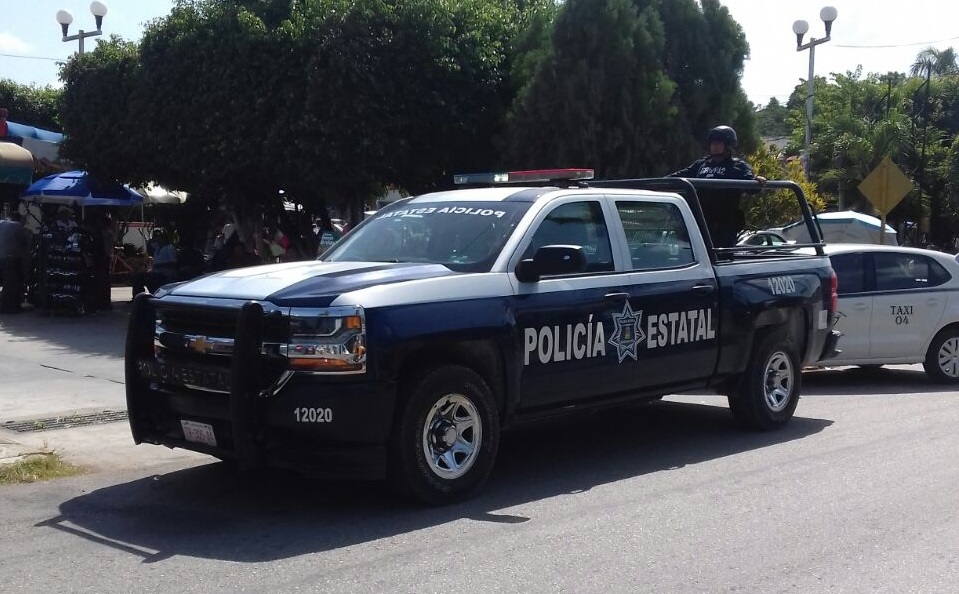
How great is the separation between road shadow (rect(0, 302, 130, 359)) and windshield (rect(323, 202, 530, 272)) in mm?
6576

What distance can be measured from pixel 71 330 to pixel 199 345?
10598 millimetres

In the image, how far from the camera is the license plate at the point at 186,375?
245 inches

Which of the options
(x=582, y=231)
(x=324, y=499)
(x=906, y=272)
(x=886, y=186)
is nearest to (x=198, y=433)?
(x=324, y=499)

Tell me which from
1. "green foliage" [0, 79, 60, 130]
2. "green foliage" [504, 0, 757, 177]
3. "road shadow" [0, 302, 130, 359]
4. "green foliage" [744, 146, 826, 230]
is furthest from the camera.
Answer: "green foliage" [0, 79, 60, 130]

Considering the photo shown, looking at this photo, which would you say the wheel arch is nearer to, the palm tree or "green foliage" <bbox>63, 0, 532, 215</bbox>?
"green foliage" <bbox>63, 0, 532, 215</bbox>

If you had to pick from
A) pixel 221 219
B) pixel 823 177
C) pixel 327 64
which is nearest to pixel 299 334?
pixel 327 64

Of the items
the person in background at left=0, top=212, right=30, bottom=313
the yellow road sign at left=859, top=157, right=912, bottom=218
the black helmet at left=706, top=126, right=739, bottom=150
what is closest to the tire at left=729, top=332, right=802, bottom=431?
the black helmet at left=706, top=126, right=739, bottom=150

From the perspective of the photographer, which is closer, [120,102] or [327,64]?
[327,64]

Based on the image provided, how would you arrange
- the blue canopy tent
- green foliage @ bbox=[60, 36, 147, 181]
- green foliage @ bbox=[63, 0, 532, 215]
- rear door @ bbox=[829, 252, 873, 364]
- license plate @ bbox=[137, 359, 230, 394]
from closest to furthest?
license plate @ bbox=[137, 359, 230, 394]
rear door @ bbox=[829, 252, 873, 364]
green foliage @ bbox=[63, 0, 532, 215]
green foliage @ bbox=[60, 36, 147, 181]
the blue canopy tent

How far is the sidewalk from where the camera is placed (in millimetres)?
8117

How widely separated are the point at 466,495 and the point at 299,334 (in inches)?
58.8

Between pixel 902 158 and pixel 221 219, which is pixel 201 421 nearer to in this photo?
pixel 221 219

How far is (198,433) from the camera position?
639cm

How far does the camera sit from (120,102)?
17766mm
